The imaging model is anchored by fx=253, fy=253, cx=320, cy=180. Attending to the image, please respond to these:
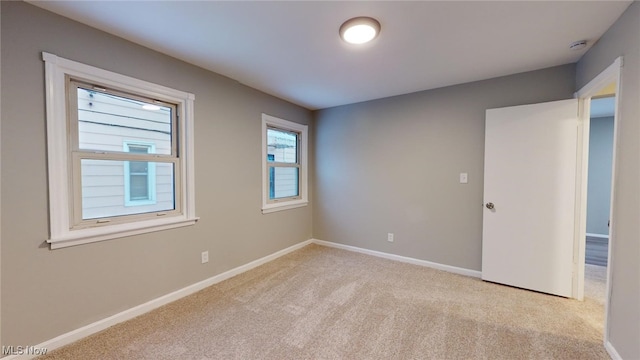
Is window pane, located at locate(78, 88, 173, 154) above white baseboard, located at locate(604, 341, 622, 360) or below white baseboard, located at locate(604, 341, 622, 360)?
above

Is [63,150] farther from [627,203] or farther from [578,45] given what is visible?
[578,45]

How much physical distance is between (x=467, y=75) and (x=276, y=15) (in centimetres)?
222

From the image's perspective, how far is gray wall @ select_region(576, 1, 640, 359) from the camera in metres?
1.52

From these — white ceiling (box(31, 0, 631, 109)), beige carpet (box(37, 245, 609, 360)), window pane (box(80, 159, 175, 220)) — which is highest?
white ceiling (box(31, 0, 631, 109))

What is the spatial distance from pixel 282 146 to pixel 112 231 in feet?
7.85

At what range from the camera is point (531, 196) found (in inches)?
103

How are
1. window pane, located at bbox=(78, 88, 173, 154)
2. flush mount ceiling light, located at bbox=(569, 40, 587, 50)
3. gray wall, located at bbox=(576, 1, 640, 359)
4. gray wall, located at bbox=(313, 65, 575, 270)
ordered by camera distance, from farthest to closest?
1. gray wall, located at bbox=(313, 65, 575, 270)
2. flush mount ceiling light, located at bbox=(569, 40, 587, 50)
3. window pane, located at bbox=(78, 88, 173, 154)
4. gray wall, located at bbox=(576, 1, 640, 359)

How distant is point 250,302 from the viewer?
2432mm

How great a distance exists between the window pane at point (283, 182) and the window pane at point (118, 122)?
1.53 metres

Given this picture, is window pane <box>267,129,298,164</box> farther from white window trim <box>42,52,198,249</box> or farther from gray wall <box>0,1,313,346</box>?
white window trim <box>42,52,198,249</box>

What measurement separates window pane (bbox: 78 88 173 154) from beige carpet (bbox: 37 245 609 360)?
150 cm

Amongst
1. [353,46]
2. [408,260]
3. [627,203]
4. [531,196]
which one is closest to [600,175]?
[531,196]

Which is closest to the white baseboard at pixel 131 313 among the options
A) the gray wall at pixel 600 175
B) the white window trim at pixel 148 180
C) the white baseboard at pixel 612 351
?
the white window trim at pixel 148 180

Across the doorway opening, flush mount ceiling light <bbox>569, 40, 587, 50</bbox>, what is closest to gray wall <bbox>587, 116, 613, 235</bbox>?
the doorway opening
